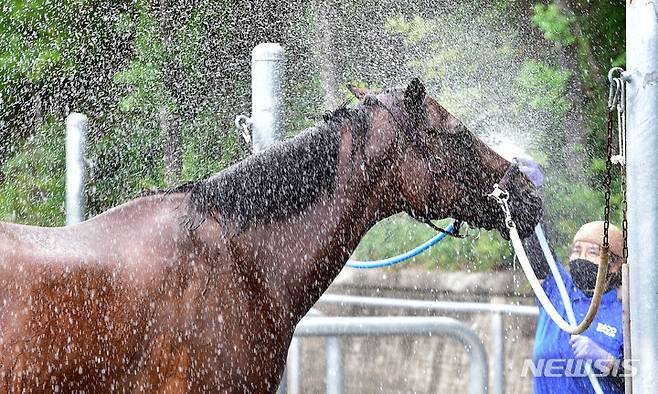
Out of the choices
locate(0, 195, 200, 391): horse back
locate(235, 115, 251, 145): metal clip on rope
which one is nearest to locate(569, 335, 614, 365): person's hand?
locate(235, 115, 251, 145): metal clip on rope

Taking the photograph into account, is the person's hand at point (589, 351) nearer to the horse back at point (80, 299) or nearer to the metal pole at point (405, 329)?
the metal pole at point (405, 329)

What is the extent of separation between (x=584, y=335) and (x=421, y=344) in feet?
15.4

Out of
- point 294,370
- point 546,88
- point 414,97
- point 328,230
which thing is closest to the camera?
point 328,230

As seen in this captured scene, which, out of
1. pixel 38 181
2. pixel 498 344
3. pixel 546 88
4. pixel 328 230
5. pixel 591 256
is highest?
pixel 546 88

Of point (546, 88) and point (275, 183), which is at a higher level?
point (546, 88)

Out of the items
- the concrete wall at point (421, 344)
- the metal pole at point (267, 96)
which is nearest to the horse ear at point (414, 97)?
the metal pole at point (267, 96)

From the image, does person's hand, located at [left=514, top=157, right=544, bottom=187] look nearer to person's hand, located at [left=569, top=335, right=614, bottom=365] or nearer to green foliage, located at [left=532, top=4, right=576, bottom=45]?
person's hand, located at [left=569, top=335, right=614, bottom=365]

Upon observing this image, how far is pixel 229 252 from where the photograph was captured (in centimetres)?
342

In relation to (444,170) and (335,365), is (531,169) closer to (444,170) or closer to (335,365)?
(444,170)

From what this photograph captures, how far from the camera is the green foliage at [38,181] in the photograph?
29.3 feet

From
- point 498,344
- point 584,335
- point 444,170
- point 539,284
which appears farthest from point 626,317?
point 498,344

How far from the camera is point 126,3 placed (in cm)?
919

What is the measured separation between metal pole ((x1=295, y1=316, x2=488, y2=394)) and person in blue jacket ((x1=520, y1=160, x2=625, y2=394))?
394 mm

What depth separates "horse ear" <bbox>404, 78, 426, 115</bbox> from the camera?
370 centimetres
